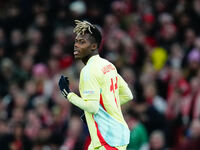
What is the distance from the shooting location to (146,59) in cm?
1446

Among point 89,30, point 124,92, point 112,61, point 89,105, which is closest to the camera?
point 89,105

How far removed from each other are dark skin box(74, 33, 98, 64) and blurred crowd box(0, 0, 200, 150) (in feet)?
11.7

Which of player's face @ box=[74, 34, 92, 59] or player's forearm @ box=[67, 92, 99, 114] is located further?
player's face @ box=[74, 34, 92, 59]

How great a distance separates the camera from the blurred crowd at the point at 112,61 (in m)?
12.1

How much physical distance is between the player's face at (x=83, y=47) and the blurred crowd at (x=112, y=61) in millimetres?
3583

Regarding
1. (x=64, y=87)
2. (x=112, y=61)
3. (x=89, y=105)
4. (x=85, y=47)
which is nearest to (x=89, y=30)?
(x=85, y=47)

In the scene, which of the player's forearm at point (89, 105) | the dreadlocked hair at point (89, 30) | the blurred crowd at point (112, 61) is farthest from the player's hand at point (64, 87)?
the blurred crowd at point (112, 61)

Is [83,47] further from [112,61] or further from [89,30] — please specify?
[112,61]

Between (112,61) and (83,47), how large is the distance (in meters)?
6.96

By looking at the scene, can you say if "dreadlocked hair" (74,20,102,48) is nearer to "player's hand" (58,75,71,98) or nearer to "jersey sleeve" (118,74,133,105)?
"player's hand" (58,75,71,98)

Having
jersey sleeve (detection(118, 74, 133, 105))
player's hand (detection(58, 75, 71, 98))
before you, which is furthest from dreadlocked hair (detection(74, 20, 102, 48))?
jersey sleeve (detection(118, 74, 133, 105))

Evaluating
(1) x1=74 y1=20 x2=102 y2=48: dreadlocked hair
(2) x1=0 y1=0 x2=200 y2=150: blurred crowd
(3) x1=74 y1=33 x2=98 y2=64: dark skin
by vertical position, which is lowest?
(2) x1=0 y1=0 x2=200 y2=150: blurred crowd

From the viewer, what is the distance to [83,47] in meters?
7.29

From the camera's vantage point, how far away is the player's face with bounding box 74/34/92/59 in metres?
7.29
